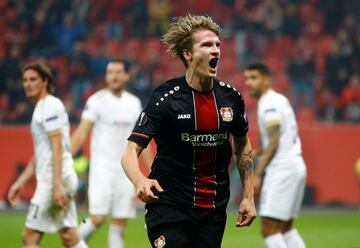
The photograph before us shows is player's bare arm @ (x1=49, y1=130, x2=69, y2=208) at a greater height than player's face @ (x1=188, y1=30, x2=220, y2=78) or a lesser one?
lesser

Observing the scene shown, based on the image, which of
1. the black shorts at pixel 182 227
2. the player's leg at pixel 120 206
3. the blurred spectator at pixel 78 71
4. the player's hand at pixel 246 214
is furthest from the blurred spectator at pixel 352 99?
the black shorts at pixel 182 227

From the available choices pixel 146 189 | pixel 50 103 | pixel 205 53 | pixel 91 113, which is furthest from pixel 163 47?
pixel 146 189

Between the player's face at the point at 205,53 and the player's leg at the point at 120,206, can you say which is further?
the player's leg at the point at 120,206

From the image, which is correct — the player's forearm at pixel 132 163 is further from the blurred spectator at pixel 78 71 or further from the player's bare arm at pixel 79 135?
the blurred spectator at pixel 78 71

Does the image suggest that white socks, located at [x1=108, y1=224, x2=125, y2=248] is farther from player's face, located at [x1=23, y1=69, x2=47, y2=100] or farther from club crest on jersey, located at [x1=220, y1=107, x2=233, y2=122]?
club crest on jersey, located at [x1=220, y1=107, x2=233, y2=122]

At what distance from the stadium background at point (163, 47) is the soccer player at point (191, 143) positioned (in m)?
13.4

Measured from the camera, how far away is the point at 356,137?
18922 millimetres

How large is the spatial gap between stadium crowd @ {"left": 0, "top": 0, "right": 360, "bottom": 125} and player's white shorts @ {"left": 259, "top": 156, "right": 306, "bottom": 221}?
36.1 feet

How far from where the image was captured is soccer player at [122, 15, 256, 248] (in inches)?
237

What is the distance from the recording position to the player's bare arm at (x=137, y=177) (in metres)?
5.57

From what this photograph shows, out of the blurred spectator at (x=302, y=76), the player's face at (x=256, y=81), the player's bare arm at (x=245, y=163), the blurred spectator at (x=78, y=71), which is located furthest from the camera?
the blurred spectator at (x=78, y=71)

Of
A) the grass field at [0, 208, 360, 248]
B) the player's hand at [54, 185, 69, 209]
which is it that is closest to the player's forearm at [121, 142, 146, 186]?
the player's hand at [54, 185, 69, 209]

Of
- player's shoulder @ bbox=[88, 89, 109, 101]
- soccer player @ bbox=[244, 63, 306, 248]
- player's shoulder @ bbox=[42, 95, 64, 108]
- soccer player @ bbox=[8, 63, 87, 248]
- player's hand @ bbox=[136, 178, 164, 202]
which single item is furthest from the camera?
player's shoulder @ bbox=[88, 89, 109, 101]

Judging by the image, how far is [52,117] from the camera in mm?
8617
